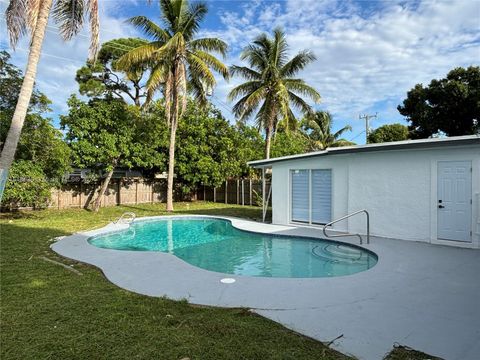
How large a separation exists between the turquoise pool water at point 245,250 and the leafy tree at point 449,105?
23.5 m

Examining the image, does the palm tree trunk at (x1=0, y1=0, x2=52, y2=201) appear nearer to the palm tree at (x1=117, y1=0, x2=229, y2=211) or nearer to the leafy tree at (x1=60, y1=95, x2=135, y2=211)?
the palm tree at (x1=117, y1=0, x2=229, y2=211)

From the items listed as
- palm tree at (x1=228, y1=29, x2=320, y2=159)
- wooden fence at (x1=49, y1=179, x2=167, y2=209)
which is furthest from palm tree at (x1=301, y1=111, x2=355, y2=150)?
wooden fence at (x1=49, y1=179, x2=167, y2=209)

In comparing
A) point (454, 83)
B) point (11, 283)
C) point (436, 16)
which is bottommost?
point (11, 283)

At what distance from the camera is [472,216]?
8.37 m

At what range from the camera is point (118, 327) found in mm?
3852

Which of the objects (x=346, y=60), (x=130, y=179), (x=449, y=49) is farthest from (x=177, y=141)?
(x=449, y=49)

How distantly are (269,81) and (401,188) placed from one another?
11999mm

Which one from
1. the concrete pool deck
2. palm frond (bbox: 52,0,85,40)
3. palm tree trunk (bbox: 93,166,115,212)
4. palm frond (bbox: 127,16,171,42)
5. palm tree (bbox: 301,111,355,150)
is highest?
palm frond (bbox: 127,16,171,42)

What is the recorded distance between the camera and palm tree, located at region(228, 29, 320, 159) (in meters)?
19.3

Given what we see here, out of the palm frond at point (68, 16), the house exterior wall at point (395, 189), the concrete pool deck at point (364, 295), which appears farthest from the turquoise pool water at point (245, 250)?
the palm frond at point (68, 16)

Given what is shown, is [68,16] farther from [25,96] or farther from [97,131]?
[97,131]

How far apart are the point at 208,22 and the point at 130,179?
11.4 meters

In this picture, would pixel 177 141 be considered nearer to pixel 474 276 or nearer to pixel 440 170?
pixel 440 170

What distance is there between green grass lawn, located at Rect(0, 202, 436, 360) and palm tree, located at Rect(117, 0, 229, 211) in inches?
513
